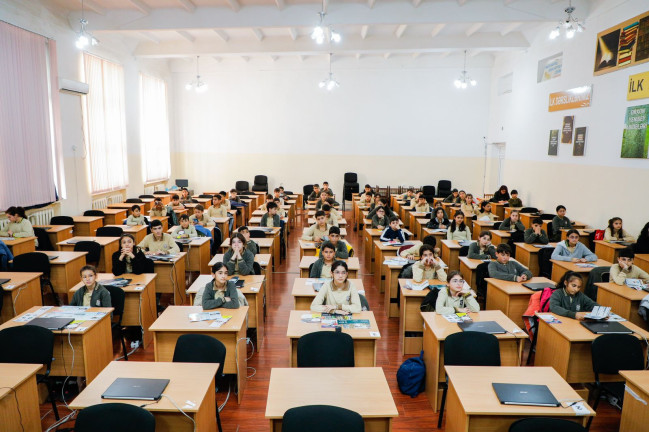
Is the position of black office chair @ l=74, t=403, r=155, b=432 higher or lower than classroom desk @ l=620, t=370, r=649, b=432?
higher

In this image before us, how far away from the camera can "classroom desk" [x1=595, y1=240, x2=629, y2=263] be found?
798cm

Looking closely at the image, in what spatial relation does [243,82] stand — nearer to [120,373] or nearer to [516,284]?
[516,284]

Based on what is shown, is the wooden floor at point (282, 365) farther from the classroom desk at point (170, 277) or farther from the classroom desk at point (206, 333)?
the classroom desk at point (170, 277)

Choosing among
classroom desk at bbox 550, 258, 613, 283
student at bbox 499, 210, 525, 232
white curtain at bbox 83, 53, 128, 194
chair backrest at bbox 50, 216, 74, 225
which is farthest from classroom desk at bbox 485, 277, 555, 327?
white curtain at bbox 83, 53, 128, 194

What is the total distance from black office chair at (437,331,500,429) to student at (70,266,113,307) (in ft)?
12.4

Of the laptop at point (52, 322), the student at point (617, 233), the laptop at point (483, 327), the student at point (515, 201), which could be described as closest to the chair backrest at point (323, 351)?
the laptop at point (483, 327)

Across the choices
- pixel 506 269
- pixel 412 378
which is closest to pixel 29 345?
pixel 412 378

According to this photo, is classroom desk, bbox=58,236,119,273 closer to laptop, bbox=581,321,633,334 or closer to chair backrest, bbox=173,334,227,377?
chair backrest, bbox=173,334,227,377

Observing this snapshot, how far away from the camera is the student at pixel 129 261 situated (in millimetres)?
6051

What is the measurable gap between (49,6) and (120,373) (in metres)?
10.1

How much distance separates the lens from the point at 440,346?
434 centimetres

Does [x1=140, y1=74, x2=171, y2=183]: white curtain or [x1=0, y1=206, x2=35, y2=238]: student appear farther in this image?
[x1=140, y1=74, x2=171, y2=183]: white curtain

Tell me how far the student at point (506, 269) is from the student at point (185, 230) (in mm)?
5399

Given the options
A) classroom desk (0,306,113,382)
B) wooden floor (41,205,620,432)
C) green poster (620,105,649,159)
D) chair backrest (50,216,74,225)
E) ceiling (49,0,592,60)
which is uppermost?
ceiling (49,0,592,60)
